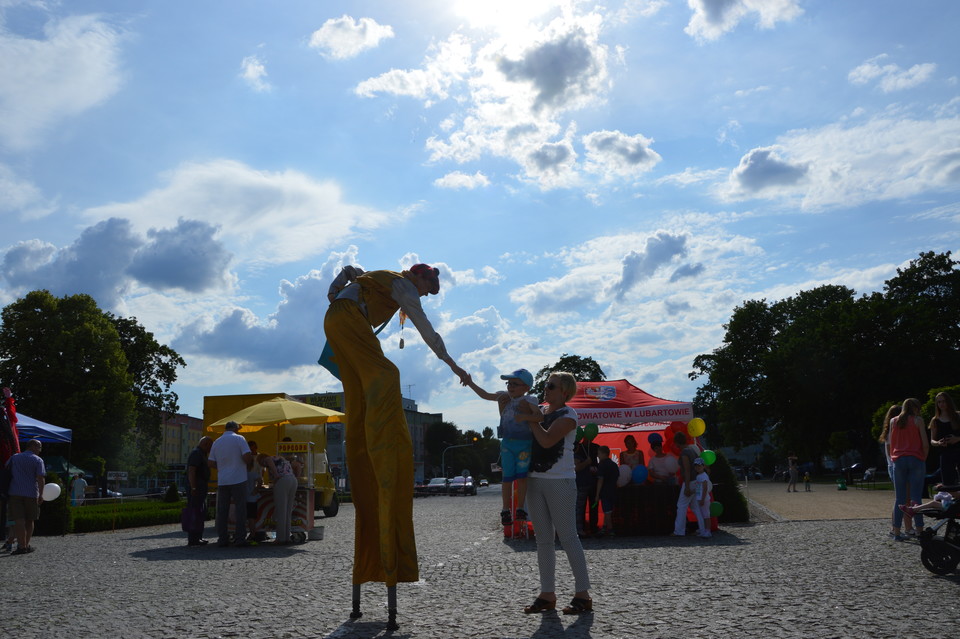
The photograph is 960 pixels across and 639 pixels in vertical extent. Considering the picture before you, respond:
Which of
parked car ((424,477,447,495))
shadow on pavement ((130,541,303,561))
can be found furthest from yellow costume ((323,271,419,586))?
parked car ((424,477,447,495))

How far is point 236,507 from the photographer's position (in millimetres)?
13055

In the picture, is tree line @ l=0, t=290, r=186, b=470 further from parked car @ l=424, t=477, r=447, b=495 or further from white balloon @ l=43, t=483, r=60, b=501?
white balloon @ l=43, t=483, r=60, b=501

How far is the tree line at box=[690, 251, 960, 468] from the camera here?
4841cm

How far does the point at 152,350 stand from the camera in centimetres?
5781

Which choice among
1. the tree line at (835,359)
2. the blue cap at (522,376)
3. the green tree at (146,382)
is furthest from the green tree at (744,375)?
the blue cap at (522,376)

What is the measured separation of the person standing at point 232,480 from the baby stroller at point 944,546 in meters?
9.33

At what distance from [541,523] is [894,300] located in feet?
169

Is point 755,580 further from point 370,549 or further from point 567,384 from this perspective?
point 370,549

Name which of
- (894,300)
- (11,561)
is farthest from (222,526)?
(894,300)

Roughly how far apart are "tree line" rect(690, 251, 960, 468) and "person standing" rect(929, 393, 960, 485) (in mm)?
37017

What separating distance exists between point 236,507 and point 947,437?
32.8 feet

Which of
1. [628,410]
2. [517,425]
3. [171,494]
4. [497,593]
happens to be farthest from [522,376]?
[171,494]

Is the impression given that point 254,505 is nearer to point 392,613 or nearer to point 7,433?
point 7,433

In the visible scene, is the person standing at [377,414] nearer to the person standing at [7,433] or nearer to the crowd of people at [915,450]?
the crowd of people at [915,450]
